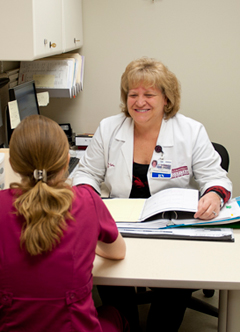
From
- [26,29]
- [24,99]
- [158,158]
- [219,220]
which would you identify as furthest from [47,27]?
[219,220]

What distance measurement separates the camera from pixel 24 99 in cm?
204

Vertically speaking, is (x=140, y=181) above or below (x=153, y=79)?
below

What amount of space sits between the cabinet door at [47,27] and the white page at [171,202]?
775mm

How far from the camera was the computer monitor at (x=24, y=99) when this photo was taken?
1.90m

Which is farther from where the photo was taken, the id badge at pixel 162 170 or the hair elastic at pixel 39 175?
the id badge at pixel 162 170

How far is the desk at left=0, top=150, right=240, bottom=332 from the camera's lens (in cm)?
115

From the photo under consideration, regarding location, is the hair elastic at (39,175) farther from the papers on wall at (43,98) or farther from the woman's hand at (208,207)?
the papers on wall at (43,98)

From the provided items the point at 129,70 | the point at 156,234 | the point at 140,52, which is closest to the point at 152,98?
the point at 129,70

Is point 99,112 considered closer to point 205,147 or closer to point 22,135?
point 205,147

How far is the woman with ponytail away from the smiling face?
817 mm

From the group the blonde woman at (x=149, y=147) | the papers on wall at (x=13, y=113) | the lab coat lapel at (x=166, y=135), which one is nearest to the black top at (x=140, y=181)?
the blonde woman at (x=149, y=147)

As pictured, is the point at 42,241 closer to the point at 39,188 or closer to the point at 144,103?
the point at 39,188

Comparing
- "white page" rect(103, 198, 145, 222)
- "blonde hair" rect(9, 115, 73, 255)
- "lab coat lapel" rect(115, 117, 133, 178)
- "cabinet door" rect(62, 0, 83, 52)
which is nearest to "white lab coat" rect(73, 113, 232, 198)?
"lab coat lapel" rect(115, 117, 133, 178)

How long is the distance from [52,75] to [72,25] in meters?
0.35
